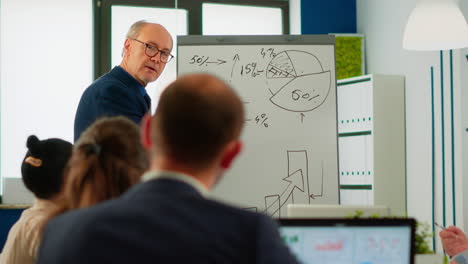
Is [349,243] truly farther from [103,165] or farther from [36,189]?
[36,189]

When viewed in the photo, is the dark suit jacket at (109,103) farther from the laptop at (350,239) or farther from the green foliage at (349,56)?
the green foliage at (349,56)

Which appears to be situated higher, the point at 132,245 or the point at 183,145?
the point at 183,145

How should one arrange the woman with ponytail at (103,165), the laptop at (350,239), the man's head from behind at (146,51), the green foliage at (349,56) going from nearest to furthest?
the woman with ponytail at (103,165), the laptop at (350,239), the man's head from behind at (146,51), the green foliage at (349,56)

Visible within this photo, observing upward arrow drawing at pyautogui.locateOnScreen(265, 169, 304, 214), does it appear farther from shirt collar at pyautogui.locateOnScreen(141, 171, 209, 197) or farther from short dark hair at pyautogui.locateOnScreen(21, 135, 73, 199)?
shirt collar at pyautogui.locateOnScreen(141, 171, 209, 197)

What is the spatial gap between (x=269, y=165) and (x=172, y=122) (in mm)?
2411

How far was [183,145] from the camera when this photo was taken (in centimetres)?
90

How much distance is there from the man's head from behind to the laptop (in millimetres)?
1716

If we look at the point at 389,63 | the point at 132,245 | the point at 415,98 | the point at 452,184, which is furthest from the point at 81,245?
the point at 389,63

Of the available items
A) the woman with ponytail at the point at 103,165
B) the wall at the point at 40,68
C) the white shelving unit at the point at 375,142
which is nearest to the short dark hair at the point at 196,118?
the woman with ponytail at the point at 103,165

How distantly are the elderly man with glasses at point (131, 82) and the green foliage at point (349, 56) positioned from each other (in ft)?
7.88

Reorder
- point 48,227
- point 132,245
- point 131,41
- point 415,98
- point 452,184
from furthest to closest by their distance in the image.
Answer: point 415,98, point 452,184, point 131,41, point 48,227, point 132,245

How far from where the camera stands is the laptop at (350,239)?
1.36m

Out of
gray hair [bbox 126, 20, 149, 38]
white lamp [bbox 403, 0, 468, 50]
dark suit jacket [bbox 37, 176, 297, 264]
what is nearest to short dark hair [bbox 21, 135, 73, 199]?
dark suit jacket [bbox 37, 176, 297, 264]

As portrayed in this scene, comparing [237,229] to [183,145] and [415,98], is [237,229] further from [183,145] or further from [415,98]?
[415,98]
